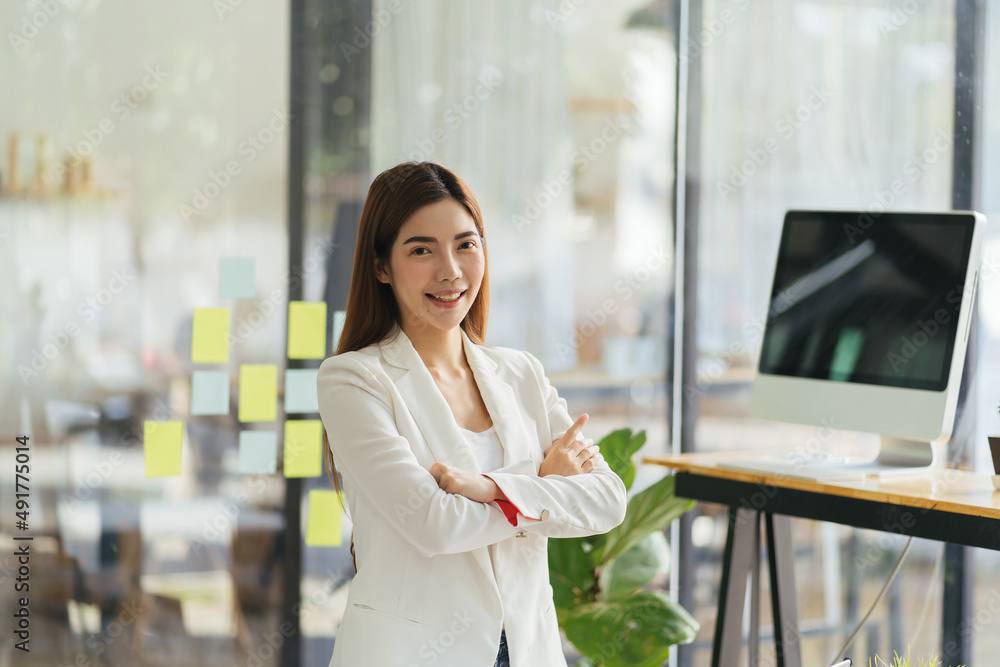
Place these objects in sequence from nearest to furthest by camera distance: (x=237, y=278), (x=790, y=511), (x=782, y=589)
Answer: (x=790, y=511), (x=782, y=589), (x=237, y=278)

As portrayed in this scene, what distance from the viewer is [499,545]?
1.50 meters

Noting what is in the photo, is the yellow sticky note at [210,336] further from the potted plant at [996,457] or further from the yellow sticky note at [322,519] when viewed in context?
the potted plant at [996,457]

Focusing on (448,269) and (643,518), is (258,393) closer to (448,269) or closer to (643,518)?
(643,518)

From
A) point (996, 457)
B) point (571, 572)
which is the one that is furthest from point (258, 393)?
point (996, 457)

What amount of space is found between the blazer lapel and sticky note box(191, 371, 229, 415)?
45.0 inches

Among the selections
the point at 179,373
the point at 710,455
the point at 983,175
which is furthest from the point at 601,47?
the point at 179,373

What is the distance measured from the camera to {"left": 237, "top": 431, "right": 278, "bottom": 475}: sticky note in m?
2.61

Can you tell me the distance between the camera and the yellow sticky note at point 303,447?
2.65 meters

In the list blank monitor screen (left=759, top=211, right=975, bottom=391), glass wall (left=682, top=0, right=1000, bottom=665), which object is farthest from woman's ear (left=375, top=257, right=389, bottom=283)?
glass wall (left=682, top=0, right=1000, bottom=665)

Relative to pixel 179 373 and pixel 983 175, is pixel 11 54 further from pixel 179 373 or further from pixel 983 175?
pixel 983 175

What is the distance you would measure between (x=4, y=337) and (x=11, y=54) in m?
0.73

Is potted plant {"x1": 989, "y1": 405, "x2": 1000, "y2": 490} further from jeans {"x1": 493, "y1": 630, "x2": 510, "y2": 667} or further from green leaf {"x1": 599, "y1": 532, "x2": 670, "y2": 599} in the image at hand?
jeans {"x1": 493, "y1": 630, "x2": 510, "y2": 667}

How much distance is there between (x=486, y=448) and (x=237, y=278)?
1303mm

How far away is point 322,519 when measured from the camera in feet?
8.86
